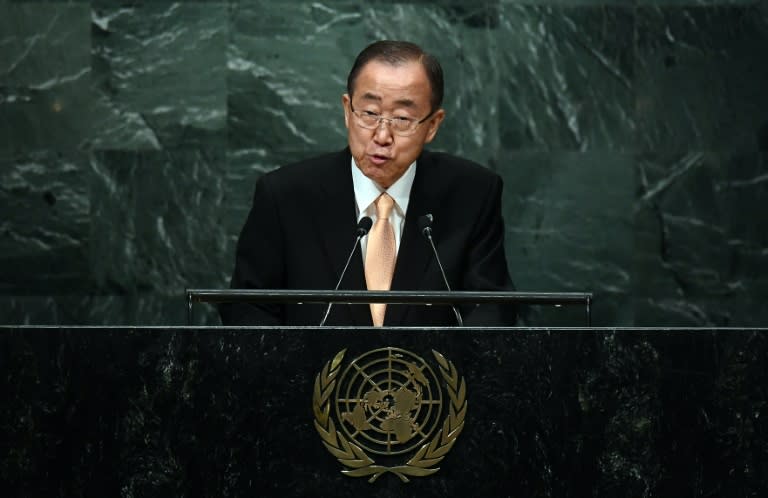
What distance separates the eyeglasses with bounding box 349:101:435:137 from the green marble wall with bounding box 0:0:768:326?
173 cm

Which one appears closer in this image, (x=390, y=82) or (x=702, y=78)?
(x=390, y=82)

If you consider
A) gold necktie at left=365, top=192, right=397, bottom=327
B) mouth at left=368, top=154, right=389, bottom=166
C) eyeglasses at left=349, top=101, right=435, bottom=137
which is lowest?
gold necktie at left=365, top=192, right=397, bottom=327

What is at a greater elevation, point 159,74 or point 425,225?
point 159,74

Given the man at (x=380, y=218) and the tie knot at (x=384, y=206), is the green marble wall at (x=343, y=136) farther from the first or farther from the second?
the tie knot at (x=384, y=206)

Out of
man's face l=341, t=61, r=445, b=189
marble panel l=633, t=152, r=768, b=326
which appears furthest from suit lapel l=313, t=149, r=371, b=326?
marble panel l=633, t=152, r=768, b=326

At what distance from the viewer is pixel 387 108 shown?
13.1 feet

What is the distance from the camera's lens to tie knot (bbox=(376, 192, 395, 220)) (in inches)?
161
